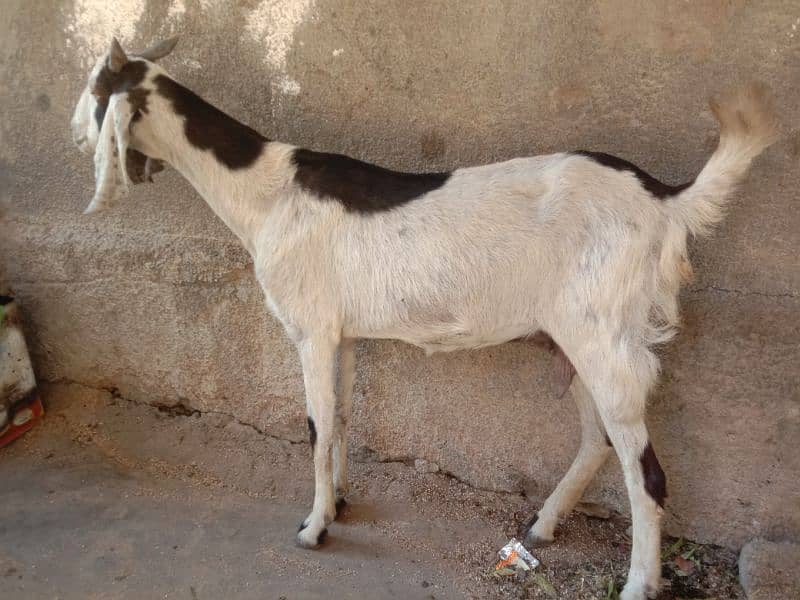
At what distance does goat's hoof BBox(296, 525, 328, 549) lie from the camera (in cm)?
249

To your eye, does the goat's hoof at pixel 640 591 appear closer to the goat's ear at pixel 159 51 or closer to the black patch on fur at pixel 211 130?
the black patch on fur at pixel 211 130

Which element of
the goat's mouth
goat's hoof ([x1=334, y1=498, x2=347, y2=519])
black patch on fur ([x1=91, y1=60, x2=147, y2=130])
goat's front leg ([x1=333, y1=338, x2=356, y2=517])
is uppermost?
black patch on fur ([x1=91, y1=60, x2=147, y2=130])

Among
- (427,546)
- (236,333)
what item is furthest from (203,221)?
(427,546)

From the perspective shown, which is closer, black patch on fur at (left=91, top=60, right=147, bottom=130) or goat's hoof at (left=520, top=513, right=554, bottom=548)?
black patch on fur at (left=91, top=60, right=147, bottom=130)

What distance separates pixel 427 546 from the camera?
2521mm

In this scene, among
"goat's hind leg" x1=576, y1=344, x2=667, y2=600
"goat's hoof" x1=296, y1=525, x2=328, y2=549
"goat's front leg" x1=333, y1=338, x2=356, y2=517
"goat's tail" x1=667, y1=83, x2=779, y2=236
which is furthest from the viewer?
"goat's front leg" x1=333, y1=338, x2=356, y2=517

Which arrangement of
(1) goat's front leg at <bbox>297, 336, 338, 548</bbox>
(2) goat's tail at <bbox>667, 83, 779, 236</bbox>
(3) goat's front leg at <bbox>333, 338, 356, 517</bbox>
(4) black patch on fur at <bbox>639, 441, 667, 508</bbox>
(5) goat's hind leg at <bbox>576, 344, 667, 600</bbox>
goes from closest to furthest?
1. (2) goat's tail at <bbox>667, 83, 779, 236</bbox>
2. (5) goat's hind leg at <bbox>576, 344, 667, 600</bbox>
3. (4) black patch on fur at <bbox>639, 441, 667, 508</bbox>
4. (1) goat's front leg at <bbox>297, 336, 338, 548</bbox>
5. (3) goat's front leg at <bbox>333, 338, 356, 517</bbox>

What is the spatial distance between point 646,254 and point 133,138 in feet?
5.83

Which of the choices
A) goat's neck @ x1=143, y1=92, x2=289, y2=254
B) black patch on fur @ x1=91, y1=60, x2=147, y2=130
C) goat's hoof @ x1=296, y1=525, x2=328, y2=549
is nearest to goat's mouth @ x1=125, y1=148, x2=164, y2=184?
goat's neck @ x1=143, y1=92, x2=289, y2=254

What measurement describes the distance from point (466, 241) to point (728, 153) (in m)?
0.83

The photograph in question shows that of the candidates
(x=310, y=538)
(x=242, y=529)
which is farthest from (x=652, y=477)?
(x=242, y=529)

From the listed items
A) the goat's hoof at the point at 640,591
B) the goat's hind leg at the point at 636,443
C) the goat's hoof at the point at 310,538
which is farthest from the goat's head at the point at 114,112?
the goat's hoof at the point at 640,591

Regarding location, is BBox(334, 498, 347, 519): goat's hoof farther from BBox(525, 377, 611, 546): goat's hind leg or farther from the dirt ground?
BBox(525, 377, 611, 546): goat's hind leg

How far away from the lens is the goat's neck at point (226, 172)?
225 cm
